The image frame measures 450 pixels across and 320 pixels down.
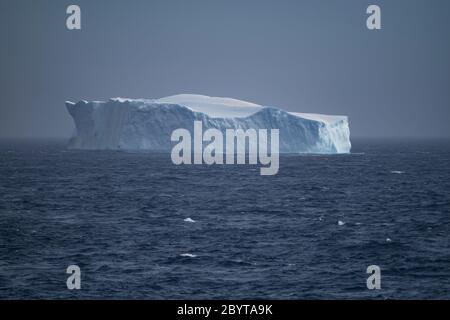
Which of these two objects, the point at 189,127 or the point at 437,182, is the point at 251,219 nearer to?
the point at 437,182

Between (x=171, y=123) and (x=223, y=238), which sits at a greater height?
(x=171, y=123)

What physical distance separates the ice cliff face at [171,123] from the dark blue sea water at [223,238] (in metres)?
28.4

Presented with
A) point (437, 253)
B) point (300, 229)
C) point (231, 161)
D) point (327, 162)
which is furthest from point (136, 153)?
point (437, 253)

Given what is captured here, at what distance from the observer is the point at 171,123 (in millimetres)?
93375

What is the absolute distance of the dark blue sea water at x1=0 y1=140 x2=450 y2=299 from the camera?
24.5 m

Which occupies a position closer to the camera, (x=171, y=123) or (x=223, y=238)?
(x=223, y=238)

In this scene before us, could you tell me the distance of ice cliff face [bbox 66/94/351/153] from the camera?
303 feet

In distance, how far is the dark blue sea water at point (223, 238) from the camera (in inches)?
966

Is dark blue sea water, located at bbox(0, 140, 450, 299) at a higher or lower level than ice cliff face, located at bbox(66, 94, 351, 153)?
lower

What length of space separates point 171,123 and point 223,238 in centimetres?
6092

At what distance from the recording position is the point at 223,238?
33.5 metres

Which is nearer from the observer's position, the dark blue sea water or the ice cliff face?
the dark blue sea water

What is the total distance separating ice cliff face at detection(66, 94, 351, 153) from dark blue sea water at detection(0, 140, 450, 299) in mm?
28372
